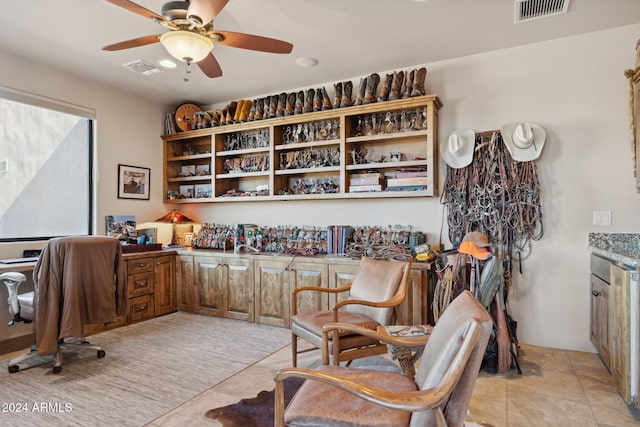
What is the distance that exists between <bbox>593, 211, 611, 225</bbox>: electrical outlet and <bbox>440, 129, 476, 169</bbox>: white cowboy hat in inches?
45.3

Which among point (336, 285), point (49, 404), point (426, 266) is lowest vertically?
point (49, 404)

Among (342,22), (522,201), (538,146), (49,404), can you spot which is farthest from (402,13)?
(49,404)

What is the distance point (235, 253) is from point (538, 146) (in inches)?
131

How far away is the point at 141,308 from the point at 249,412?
8.41ft

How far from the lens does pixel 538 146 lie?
3285 millimetres

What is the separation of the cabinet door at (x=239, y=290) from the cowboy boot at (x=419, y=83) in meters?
2.51

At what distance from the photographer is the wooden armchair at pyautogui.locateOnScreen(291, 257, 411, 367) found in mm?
2455

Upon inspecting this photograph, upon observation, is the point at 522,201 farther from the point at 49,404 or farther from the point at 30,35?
the point at 30,35

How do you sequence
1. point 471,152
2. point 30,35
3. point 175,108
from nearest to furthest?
point 30,35
point 471,152
point 175,108

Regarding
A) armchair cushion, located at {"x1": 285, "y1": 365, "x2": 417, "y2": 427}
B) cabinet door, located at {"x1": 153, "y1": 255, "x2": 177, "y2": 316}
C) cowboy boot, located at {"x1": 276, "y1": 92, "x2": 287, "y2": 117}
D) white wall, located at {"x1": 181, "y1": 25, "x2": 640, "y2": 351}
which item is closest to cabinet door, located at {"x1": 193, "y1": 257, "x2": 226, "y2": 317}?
cabinet door, located at {"x1": 153, "y1": 255, "x2": 177, "y2": 316}

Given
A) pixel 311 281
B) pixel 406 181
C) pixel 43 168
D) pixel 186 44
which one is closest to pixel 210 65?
pixel 186 44

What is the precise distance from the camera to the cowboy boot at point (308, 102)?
413 cm

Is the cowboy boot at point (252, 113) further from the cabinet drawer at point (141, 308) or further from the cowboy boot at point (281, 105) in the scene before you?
the cabinet drawer at point (141, 308)

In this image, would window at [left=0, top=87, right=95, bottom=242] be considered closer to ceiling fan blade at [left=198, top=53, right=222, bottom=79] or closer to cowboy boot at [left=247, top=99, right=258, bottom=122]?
cowboy boot at [left=247, top=99, right=258, bottom=122]
